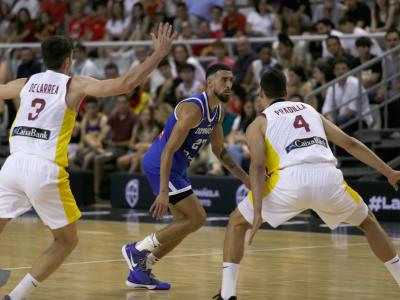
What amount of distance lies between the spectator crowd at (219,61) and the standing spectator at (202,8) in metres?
0.02

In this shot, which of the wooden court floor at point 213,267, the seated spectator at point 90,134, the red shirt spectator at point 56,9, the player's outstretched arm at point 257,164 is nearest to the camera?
the player's outstretched arm at point 257,164

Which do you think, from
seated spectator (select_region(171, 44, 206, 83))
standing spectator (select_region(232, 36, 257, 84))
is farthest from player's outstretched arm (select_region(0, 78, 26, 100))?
seated spectator (select_region(171, 44, 206, 83))

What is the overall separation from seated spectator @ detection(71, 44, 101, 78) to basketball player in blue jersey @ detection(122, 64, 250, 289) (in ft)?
35.0

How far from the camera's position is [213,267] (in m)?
10.1

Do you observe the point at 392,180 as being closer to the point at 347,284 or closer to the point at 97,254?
the point at 347,284

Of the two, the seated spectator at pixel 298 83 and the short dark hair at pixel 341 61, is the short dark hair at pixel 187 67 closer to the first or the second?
the seated spectator at pixel 298 83

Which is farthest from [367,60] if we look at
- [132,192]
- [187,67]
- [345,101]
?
[132,192]

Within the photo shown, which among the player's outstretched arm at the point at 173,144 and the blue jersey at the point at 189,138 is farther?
the blue jersey at the point at 189,138

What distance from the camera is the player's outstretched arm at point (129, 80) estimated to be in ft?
23.3

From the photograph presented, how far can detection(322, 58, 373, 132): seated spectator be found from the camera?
52.4 feet

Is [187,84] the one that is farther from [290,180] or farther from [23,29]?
[290,180]

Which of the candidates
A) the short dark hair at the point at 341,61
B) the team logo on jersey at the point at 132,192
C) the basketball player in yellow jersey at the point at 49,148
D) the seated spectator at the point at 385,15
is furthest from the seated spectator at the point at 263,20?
the basketball player in yellow jersey at the point at 49,148

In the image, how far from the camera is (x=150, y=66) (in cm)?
707

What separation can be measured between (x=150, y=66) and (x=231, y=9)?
12509 mm
